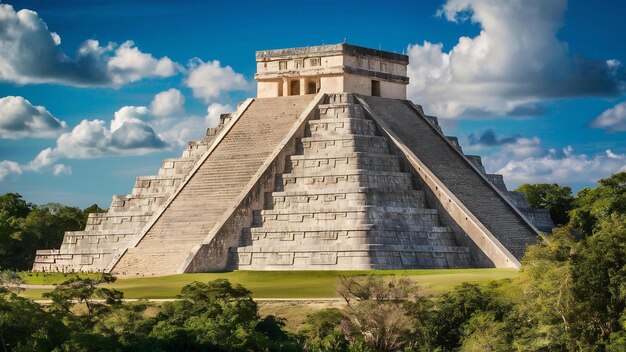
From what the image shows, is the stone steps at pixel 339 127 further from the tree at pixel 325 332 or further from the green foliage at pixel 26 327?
the green foliage at pixel 26 327

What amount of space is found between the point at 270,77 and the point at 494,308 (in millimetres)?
21971

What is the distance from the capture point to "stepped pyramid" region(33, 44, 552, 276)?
4509cm

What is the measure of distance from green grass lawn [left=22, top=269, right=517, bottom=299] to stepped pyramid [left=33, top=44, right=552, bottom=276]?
3.83 feet

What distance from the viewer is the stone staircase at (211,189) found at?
1838 inches

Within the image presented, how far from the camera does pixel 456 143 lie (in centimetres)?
5559

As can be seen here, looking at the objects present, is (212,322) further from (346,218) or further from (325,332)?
(346,218)

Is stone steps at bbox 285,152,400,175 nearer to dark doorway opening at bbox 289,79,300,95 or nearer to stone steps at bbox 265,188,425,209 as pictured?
stone steps at bbox 265,188,425,209

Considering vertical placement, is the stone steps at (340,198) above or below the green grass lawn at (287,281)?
above

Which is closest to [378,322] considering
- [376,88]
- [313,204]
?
[313,204]

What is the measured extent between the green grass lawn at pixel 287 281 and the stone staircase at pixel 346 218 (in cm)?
110

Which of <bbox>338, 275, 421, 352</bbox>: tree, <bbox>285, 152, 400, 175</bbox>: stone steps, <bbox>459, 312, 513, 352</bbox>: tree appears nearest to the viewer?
<bbox>459, 312, 513, 352</bbox>: tree

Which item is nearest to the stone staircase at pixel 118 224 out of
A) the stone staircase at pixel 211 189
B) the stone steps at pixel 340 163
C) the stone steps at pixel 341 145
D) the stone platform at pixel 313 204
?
the stone platform at pixel 313 204

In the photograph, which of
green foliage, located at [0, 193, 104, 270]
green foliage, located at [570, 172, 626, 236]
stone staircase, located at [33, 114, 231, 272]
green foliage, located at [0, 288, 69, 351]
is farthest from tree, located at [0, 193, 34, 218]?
green foliage, located at [0, 288, 69, 351]

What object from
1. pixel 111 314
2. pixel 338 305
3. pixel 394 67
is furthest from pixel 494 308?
pixel 394 67
